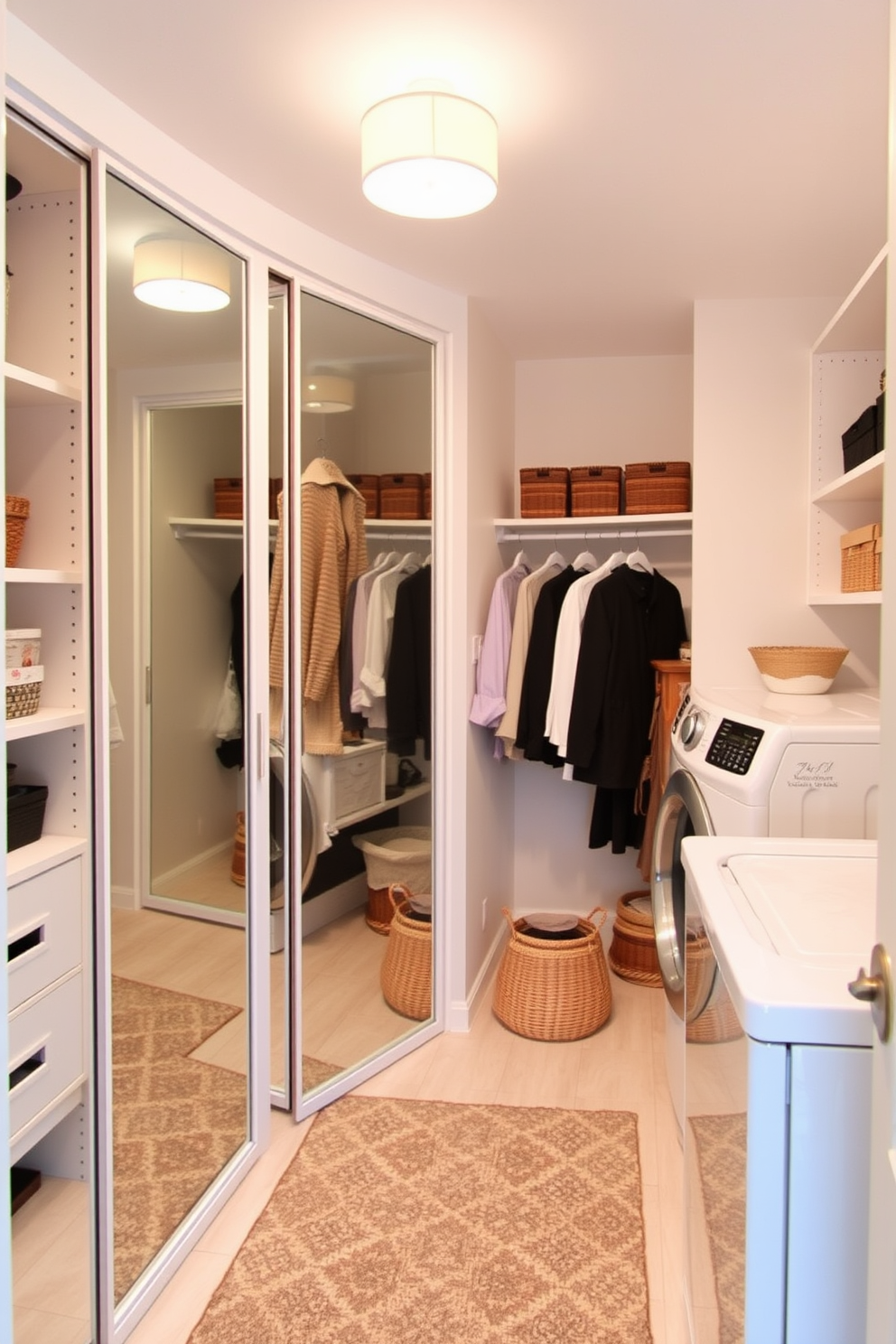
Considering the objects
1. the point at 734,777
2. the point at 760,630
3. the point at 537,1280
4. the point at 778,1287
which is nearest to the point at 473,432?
the point at 760,630

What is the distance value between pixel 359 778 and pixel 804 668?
129cm

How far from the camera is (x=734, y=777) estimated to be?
206 cm

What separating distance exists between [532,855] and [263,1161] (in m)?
1.93

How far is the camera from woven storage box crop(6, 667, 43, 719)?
1.57 metres

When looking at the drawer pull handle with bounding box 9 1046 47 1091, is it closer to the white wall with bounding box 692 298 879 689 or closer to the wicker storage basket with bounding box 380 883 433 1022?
the wicker storage basket with bounding box 380 883 433 1022

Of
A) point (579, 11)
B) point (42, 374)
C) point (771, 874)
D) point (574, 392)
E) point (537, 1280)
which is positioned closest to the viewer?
point (771, 874)

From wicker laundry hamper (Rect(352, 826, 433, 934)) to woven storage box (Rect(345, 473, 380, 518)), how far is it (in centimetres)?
96

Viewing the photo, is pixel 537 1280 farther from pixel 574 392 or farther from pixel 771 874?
pixel 574 392

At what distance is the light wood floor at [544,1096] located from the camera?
1.94 metres

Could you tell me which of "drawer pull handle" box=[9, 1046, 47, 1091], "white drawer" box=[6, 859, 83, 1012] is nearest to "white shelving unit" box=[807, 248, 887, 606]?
"white drawer" box=[6, 859, 83, 1012]

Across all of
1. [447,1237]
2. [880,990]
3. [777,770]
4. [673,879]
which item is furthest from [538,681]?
[880,990]

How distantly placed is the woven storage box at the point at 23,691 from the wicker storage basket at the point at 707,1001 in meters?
1.16

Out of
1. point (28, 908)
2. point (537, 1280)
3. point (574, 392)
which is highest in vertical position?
point (574, 392)

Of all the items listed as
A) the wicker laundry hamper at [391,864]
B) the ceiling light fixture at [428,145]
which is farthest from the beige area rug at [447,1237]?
the ceiling light fixture at [428,145]
